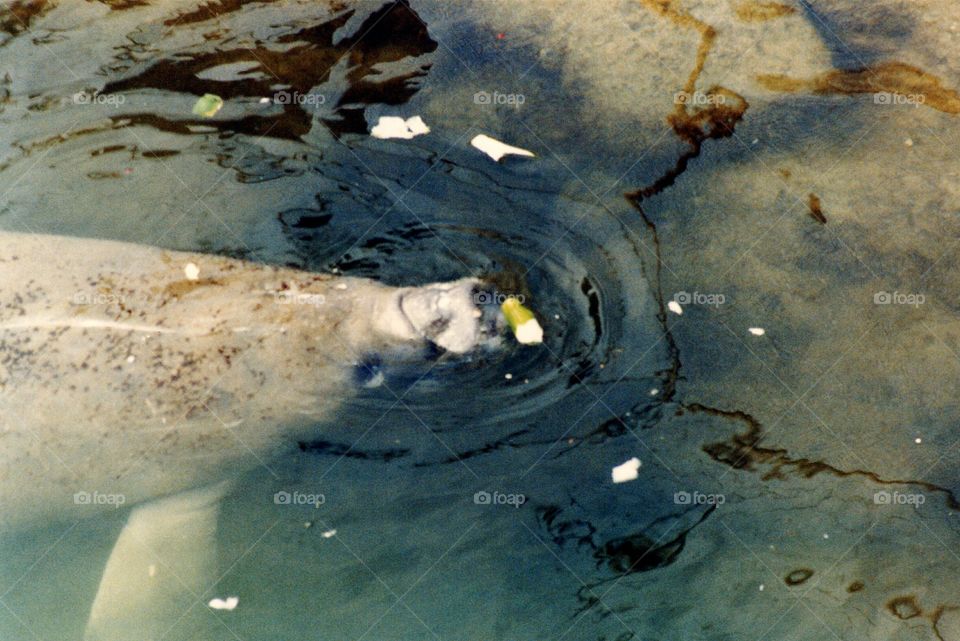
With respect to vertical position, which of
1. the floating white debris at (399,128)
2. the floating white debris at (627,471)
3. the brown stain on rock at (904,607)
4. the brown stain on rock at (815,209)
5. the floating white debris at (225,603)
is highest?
the floating white debris at (399,128)

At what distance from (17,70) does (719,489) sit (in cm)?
469

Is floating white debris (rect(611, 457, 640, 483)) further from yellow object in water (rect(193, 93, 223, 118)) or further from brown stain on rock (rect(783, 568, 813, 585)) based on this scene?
yellow object in water (rect(193, 93, 223, 118))

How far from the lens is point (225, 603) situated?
4.53 m

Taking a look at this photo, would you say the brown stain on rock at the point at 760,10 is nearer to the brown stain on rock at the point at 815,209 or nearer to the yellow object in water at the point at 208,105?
the brown stain on rock at the point at 815,209

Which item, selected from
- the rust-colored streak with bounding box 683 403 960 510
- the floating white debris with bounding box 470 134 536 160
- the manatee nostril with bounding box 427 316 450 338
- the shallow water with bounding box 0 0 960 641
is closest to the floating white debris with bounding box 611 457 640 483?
the shallow water with bounding box 0 0 960 641

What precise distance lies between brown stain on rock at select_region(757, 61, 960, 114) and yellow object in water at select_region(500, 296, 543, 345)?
1.81 meters

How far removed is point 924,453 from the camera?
4.32 metres

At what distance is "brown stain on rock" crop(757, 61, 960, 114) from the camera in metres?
4.81

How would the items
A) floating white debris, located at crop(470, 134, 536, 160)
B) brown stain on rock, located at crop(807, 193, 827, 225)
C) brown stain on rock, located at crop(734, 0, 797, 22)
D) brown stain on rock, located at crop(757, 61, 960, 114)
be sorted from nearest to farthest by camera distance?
brown stain on rock, located at crop(807, 193, 827, 225) < brown stain on rock, located at crop(757, 61, 960, 114) < floating white debris, located at crop(470, 134, 536, 160) < brown stain on rock, located at crop(734, 0, 797, 22)

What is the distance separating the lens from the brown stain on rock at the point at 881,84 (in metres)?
4.81

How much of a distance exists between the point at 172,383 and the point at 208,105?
172 centimetres

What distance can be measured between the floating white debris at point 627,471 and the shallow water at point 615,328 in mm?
59

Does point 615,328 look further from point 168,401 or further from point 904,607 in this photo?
point 168,401

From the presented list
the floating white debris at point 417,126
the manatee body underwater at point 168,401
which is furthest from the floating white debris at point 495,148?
the manatee body underwater at point 168,401
